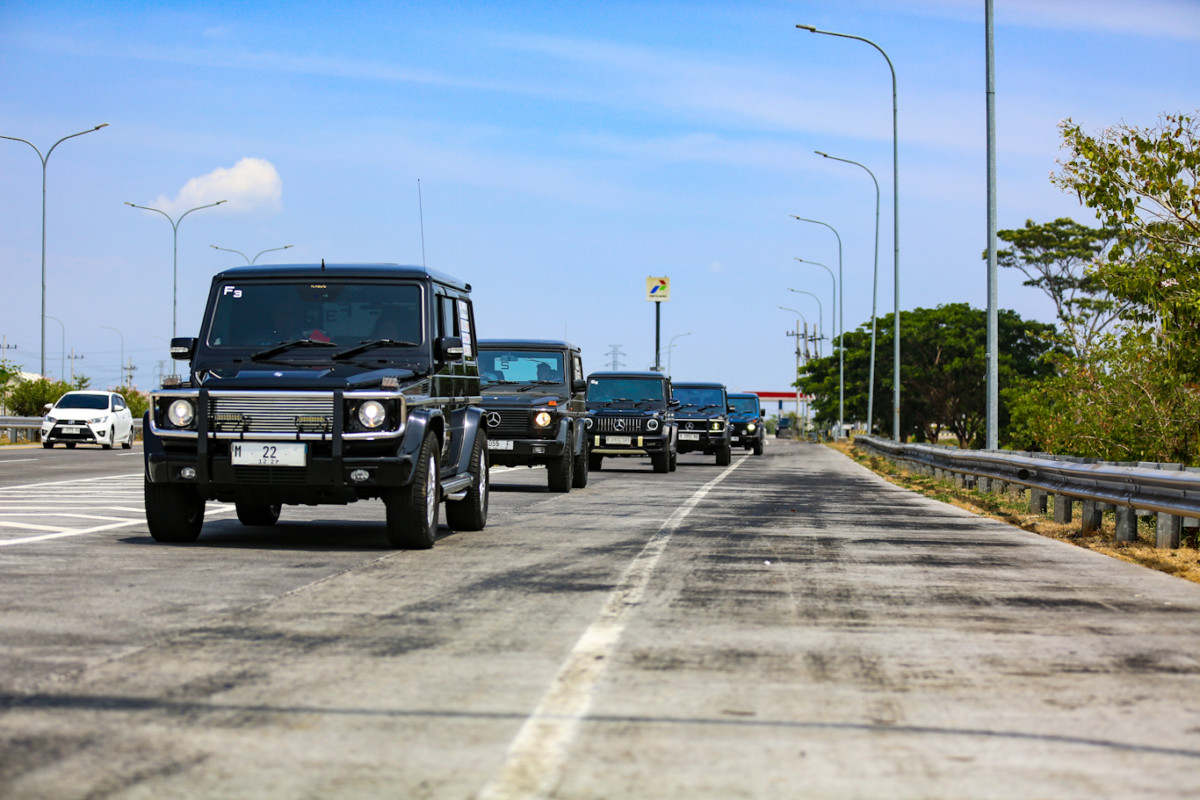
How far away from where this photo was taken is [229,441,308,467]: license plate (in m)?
10.1

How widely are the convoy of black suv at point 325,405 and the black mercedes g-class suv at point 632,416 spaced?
46.9 ft

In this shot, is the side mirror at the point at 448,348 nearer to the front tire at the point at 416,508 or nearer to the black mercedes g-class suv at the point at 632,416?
the front tire at the point at 416,508

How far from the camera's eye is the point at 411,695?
17.3 feet

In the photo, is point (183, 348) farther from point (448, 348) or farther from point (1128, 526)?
point (1128, 526)

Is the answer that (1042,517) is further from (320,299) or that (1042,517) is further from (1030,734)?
(1030,734)

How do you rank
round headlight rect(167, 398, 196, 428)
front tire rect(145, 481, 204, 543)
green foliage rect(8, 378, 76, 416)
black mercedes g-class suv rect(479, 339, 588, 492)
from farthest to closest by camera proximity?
green foliage rect(8, 378, 76, 416)
black mercedes g-class suv rect(479, 339, 588, 492)
front tire rect(145, 481, 204, 543)
round headlight rect(167, 398, 196, 428)

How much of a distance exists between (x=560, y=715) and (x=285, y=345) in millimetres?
6761

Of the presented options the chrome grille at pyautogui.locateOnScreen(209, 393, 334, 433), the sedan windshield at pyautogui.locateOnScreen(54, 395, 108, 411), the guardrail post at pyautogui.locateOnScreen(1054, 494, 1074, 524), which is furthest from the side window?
the sedan windshield at pyautogui.locateOnScreen(54, 395, 108, 411)

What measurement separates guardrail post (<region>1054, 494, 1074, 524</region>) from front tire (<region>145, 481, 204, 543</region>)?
9.05 meters

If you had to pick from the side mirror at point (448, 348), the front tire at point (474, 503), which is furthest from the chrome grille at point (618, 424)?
the side mirror at point (448, 348)

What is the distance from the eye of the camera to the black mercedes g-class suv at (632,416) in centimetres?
2761

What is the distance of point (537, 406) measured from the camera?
19484 mm

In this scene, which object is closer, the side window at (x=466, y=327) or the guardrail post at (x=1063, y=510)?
the side window at (x=466, y=327)

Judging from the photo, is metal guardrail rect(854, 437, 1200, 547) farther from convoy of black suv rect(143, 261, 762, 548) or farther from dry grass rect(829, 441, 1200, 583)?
convoy of black suv rect(143, 261, 762, 548)
